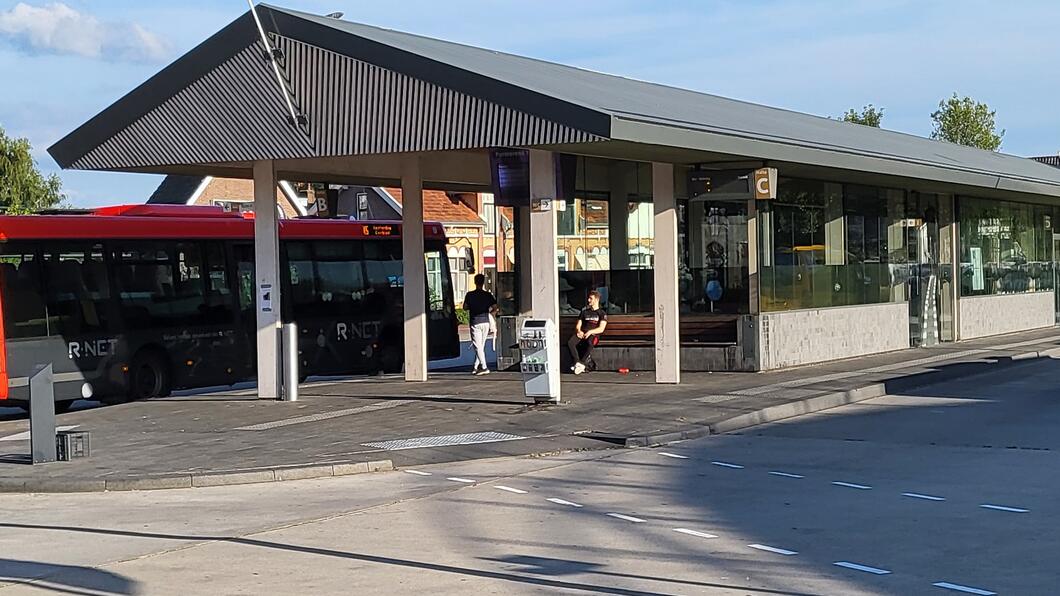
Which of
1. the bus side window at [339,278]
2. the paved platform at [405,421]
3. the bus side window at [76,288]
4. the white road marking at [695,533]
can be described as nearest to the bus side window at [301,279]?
the bus side window at [339,278]

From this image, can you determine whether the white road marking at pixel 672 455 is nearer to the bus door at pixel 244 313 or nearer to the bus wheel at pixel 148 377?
the bus wheel at pixel 148 377

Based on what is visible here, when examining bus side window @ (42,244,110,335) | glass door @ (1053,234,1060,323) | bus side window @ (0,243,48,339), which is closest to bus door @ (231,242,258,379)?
bus side window @ (42,244,110,335)

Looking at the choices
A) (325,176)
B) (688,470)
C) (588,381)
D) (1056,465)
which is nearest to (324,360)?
(325,176)

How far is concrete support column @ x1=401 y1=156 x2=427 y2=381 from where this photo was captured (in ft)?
75.9

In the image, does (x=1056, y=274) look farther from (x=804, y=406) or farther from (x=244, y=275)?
(x=244, y=275)

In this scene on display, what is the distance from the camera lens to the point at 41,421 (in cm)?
1476

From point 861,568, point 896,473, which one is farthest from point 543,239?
point 861,568

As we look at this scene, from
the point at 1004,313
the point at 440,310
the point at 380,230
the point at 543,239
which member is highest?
the point at 380,230

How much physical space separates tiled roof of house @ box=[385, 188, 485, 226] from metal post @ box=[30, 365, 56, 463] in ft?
135

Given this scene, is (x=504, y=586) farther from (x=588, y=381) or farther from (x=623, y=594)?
(x=588, y=381)

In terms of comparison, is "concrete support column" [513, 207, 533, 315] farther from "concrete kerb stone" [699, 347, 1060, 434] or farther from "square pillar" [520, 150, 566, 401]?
"concrete kerb stone" [699, 347, 1060, 434]

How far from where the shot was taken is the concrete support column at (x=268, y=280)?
69.1ft

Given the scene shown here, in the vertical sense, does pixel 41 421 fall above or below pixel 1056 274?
below

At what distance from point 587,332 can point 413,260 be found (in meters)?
3.22
